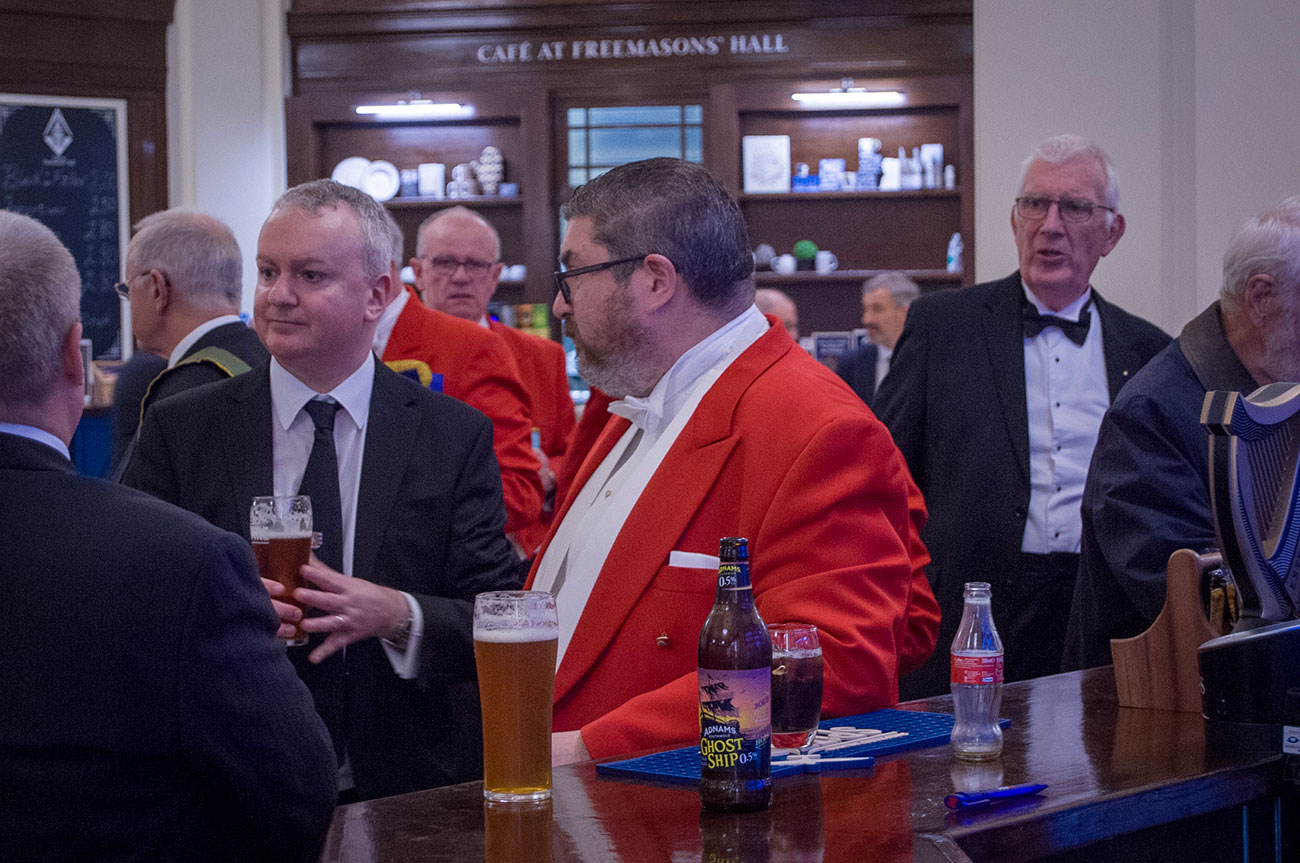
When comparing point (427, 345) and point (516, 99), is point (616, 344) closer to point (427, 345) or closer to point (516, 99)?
point (427, 345)

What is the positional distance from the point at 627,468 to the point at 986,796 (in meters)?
0.96

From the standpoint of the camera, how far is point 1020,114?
16.2 feet

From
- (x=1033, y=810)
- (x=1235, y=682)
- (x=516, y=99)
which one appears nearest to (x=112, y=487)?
(x=1033, y=810)

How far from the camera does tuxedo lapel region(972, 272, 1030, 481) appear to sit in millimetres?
3361

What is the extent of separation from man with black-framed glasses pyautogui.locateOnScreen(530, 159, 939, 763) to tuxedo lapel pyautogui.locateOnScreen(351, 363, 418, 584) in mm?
272

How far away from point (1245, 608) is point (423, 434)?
1.33m

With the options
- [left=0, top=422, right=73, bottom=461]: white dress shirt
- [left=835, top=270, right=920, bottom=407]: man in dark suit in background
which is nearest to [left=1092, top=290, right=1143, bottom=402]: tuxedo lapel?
[left=0, top=422, right=73, bottom=461]: white dress shirt

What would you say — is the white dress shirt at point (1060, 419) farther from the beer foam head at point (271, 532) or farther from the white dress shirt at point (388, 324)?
the beer foam head at point (271, 532)

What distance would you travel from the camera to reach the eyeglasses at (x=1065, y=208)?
344 cm

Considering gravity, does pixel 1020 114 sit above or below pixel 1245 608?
above

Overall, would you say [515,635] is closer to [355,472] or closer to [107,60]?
[355,472]

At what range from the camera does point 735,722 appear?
140 cm

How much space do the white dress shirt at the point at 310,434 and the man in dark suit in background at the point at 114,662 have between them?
82 cm

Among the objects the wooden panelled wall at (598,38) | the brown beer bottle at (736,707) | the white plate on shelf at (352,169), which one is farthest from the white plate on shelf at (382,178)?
the brown beer bottle at (736,707)
